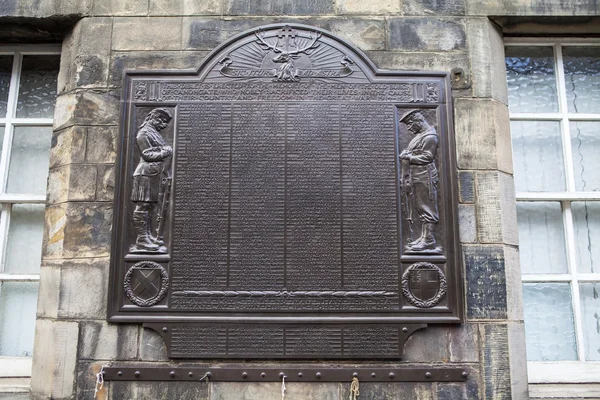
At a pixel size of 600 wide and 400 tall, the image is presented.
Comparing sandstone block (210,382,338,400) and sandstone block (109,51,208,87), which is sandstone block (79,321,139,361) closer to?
sandstone block (210,382,338,400)

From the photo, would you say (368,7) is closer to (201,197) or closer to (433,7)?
(433,7)

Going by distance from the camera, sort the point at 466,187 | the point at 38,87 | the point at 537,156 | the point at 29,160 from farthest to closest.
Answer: the point at 38,87
the point at 29,160
the point at 537,156
the point at 466,187

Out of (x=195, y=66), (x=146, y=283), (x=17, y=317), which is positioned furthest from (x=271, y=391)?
(x=195, y=66)

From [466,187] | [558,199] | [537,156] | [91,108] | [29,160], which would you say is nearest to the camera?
[466,187]

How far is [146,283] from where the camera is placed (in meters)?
3.32

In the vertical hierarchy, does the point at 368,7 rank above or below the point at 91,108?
above

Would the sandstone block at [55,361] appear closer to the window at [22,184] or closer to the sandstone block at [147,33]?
the window at [22,184]

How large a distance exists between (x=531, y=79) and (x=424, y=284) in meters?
1.90

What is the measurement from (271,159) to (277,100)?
43 centimetres

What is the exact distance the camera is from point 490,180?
3.48m

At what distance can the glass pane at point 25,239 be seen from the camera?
12.4 ft

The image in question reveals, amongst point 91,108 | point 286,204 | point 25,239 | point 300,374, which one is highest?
point 91,108

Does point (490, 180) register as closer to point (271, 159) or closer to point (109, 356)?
point (271, 159)

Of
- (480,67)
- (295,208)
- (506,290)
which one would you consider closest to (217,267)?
(295,208)
